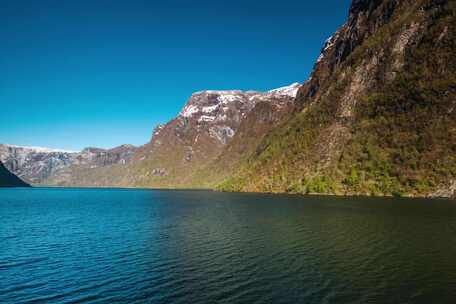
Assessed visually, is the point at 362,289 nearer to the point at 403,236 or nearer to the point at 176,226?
the point at 403,236

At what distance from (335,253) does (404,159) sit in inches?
6484

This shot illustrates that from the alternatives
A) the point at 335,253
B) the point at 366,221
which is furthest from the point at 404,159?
Answer: the point at 335,253

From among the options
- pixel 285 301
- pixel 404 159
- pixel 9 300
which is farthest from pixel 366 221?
pixel 404 159

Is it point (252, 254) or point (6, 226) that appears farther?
point (6, 226)

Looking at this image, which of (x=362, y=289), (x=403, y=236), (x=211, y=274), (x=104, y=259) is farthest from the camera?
(x=403, y=236)

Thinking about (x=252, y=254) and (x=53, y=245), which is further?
(x=53, y=245)

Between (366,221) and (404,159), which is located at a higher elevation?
(404,159)

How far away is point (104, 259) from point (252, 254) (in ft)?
65.6

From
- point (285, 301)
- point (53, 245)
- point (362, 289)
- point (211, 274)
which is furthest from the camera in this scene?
point (53, 245)

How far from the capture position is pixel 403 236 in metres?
60.3

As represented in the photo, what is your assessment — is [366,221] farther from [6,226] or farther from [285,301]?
[6,226]

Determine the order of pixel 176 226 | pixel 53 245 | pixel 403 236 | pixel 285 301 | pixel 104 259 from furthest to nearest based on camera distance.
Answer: pixel 176 226
pixel 403 236
pixel 53 245
pixel 104 259
pixel 285 301

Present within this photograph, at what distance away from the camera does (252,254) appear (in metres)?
48.4

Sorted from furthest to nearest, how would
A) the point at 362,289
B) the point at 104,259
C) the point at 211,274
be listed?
the point at 104,259 < the point at 211,274 < the point at 362,289
